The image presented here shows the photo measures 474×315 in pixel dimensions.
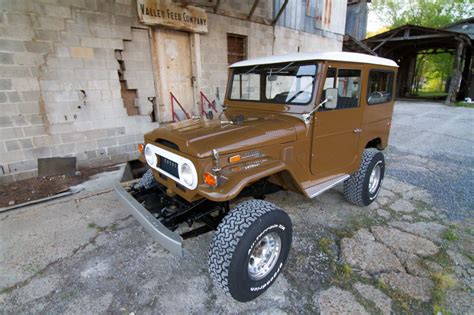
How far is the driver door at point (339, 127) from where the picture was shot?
2.74 m

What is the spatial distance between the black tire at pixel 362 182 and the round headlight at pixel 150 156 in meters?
2.57

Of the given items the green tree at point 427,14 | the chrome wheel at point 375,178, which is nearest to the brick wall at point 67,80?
the chrome wheel at point 375,178

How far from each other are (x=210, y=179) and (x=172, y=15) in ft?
17.5

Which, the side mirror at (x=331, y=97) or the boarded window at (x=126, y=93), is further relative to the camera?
the boarded window at (x=126, y=93)

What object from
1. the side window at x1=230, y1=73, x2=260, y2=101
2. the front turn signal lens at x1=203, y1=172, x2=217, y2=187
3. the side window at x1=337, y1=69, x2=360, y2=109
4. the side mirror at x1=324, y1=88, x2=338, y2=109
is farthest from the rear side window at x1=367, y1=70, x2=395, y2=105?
the front turn signal lens at x1=203, y1=172, x2=217, y2=187

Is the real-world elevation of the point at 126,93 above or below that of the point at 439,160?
above

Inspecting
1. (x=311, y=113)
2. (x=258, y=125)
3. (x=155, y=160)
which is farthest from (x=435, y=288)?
(x=155, y=160)

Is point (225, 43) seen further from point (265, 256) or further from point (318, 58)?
point (265, 256)

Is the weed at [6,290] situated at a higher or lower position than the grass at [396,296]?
lower

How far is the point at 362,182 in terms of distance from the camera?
338 centimetres

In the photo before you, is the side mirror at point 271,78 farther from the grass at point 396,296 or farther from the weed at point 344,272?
the grass at point 396,296

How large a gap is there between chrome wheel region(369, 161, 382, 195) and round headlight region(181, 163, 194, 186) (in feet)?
9.13

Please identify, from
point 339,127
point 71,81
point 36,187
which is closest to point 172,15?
point 71,81

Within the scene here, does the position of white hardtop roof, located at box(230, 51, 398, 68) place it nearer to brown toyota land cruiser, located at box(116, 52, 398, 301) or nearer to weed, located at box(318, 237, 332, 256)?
brown toyota land cruiser, located at box(116, 52, 398, 301)
